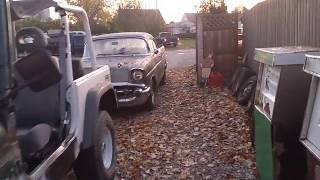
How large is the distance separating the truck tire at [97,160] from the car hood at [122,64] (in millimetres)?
3981

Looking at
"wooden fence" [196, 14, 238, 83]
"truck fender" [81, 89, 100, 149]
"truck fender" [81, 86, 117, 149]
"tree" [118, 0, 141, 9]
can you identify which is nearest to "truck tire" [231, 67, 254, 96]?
"wooden fence" [196, 14, 238, 83]

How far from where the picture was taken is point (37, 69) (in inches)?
114

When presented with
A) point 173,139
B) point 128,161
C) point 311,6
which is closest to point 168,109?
point 173,139

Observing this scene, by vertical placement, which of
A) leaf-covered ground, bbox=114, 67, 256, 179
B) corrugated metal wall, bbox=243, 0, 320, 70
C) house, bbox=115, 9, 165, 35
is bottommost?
leaf-covered ground, bbox=114, 67, 256, 179

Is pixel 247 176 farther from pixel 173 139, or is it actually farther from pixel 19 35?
pixel 19 35

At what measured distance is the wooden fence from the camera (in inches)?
535

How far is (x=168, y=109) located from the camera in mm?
10312

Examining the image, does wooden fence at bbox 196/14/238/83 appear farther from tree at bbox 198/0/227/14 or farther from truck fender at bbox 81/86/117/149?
truck fender at bbox 81/86/117/149

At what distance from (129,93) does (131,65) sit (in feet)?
1.90

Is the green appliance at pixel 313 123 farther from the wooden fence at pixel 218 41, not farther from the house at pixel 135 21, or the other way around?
the house at pixel 135 21

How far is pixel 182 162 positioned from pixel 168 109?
390 centimetres

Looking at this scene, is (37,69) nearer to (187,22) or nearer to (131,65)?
(131,65)

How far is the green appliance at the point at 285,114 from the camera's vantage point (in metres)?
4.26

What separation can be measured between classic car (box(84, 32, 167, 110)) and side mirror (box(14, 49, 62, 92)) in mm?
6748
